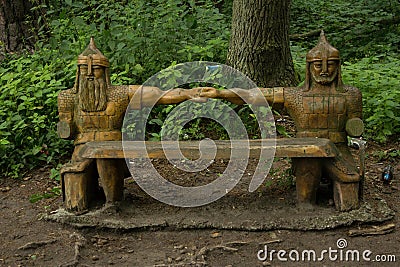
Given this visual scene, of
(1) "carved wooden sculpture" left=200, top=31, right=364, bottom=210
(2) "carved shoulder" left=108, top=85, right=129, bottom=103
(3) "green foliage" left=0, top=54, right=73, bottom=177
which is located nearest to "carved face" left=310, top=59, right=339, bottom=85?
(1) "carved wooden sculpture" left=200, top=31, right=364, bottom=210

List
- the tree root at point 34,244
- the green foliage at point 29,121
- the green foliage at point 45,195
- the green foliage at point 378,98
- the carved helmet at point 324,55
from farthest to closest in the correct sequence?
the green foliage at point 378,98
the green foliage at point 29,121
the green foliage at point 45,195
the carved helmet at point 324,55
the tree root at point 34,244

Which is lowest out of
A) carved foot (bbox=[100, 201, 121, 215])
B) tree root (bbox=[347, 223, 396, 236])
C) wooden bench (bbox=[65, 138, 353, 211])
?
tree root (bbox=[347, 223, 396, 236])

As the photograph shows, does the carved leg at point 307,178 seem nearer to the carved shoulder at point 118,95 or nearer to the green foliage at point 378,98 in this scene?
the carved shoulder at point 118,95

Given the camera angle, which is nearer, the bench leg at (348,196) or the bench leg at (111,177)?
the bench leg at (348,196)

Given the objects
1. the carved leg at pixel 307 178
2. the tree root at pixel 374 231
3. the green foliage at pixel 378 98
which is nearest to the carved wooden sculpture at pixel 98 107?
the carved leg at pixel 307 178

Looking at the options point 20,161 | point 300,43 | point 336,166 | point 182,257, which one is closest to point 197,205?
point 182,257

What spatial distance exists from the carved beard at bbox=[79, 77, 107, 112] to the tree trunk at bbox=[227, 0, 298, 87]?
222 centimetres

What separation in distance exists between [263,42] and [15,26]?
3627mm

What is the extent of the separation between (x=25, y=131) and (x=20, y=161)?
361mm

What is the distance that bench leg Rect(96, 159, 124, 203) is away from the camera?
14.3ft

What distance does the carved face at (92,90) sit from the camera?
14.7ft

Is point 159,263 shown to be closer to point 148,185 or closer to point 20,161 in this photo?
point 148,185

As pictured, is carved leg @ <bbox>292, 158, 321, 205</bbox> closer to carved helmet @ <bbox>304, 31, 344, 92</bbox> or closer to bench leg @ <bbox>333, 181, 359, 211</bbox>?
bench leg @ <bbox>333, 181, 359, 211</bbox>

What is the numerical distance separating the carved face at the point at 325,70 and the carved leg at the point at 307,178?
62 centimetres
